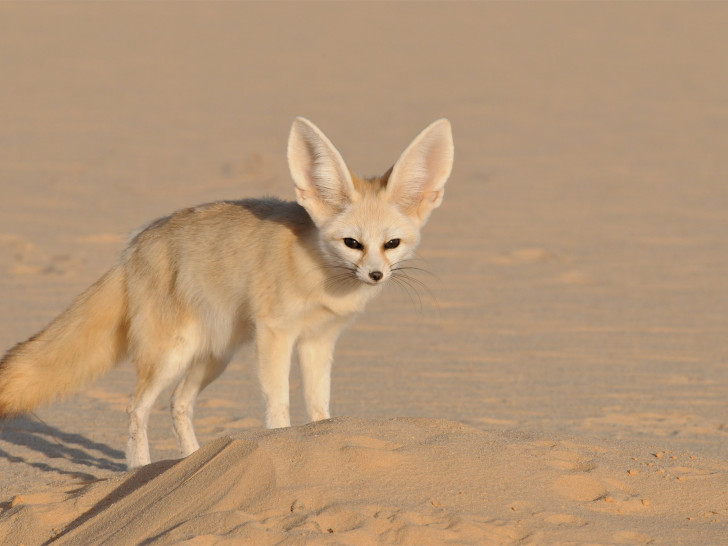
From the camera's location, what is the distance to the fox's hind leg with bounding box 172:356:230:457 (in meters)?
6.10

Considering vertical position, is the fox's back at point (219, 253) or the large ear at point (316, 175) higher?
the large ear at point (316, 175)

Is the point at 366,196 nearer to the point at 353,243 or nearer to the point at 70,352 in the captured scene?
the point at 353,243

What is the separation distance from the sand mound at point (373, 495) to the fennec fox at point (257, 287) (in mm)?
1007

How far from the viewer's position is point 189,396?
6.14m

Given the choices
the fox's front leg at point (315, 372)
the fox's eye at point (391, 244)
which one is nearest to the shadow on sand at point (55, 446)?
the fox's front leg at point (315, 372)

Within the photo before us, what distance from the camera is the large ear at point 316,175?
5.56 m

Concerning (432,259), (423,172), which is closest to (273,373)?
(423,172)

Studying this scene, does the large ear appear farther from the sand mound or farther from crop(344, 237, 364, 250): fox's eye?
the sand mound

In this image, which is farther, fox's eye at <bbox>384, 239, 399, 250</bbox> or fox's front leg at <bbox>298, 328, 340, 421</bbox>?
fox's front leg at <bbox>298, 328, 340, 421</bbox>

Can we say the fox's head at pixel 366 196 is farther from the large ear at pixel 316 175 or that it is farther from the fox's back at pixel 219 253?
the fox's back at pixel 219 253

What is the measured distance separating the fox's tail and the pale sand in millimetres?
392

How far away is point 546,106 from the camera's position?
81.7 feet

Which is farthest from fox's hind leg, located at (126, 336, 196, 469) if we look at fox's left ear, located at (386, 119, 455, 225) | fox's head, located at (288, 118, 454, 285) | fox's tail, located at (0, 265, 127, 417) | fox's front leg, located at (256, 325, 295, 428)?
fox's left ear, located at (386, 119, 455, 225)

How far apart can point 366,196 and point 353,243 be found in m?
0.31
